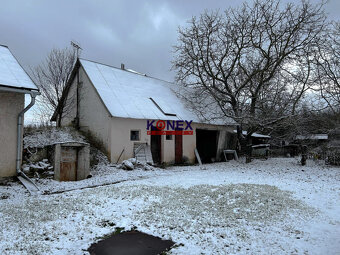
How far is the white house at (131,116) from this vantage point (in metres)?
13.9

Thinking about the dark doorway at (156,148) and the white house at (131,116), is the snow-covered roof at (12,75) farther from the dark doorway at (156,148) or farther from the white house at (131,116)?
the dark doorway at (156,148)

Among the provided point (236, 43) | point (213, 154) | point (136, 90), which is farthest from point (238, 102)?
point (136, 90)

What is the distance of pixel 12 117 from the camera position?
→ 859 cm

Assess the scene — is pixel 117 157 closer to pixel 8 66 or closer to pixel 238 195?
pixel 8 66

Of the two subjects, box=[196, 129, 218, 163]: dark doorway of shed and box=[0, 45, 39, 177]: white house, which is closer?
box=[0, 45, 39, 177]: white house

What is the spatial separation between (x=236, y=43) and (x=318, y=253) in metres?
13.7

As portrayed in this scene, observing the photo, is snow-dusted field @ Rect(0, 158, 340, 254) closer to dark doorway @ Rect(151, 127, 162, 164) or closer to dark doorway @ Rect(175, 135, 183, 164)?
dark doorway @ Rect(151, 127, 162, 164)

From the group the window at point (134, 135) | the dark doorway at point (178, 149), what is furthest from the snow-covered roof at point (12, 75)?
the dark doorway at point (178, 149)

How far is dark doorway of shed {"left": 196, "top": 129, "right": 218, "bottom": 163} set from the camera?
19.9 m

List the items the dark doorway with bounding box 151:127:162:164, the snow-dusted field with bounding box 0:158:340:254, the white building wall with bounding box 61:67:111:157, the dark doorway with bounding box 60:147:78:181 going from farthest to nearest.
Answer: the dark doorway with bounding box 151:127:162:164, the white building wall with bounding box 61:67:111:157, the dark doorway with bounding box 60:147:78:181, the snow-dusted field with bounding box 0:158:340:254

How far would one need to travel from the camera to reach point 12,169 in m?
8.60

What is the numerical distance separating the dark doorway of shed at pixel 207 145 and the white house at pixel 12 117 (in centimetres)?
1342

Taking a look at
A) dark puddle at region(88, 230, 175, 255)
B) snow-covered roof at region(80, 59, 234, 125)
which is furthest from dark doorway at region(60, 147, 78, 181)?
dark puddle at region(88, 230, 175, 255)

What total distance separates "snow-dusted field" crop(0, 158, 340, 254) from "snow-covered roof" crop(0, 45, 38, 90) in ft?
11.0
